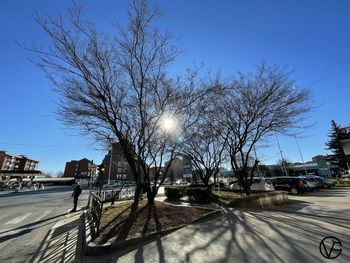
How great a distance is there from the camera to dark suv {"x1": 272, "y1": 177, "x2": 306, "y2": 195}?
1998 cm

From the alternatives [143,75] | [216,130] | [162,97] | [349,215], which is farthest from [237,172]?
[143,75]

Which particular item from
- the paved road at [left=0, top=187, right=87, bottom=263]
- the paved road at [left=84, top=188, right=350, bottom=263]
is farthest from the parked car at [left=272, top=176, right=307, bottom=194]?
the paved road at [left=0, top=187, right=87, bottom=263]

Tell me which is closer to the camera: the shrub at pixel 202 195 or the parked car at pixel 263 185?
the shrub at pixel 202 195

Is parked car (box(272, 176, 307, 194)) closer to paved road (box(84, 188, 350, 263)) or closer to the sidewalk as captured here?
paved road (box(84, 188, 350, 263))

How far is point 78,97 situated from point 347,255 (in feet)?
34.0

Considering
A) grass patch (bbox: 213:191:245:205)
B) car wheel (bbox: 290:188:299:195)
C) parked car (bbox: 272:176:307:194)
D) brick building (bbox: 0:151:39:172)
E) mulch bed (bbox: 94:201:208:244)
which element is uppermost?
brick building (bbox: 0:151:39:172)

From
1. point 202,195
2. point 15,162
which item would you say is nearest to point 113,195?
point 202,195

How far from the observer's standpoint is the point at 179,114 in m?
11.4

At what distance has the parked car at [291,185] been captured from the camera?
19984 millimetres

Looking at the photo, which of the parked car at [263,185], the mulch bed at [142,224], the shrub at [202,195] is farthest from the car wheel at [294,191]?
the mulch bed at [142,224]

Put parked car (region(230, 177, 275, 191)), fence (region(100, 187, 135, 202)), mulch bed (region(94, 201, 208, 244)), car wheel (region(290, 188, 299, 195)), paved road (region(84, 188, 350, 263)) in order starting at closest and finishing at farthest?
paved road (region(84, 188, 350, 263)) → mulch bed (region(94, 201, 208, 244)) → fence (region(100, 187, 135, 202)) → car wheel (region(290, 188, 299, 195)) → parked car (region(230, 177, 275, 191))

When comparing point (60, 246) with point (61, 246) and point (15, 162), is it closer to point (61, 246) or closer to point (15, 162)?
point (61, 246)

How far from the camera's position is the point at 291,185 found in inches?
806

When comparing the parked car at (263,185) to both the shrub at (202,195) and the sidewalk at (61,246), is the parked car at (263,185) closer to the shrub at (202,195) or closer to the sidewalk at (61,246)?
the shrub at (202,195)
